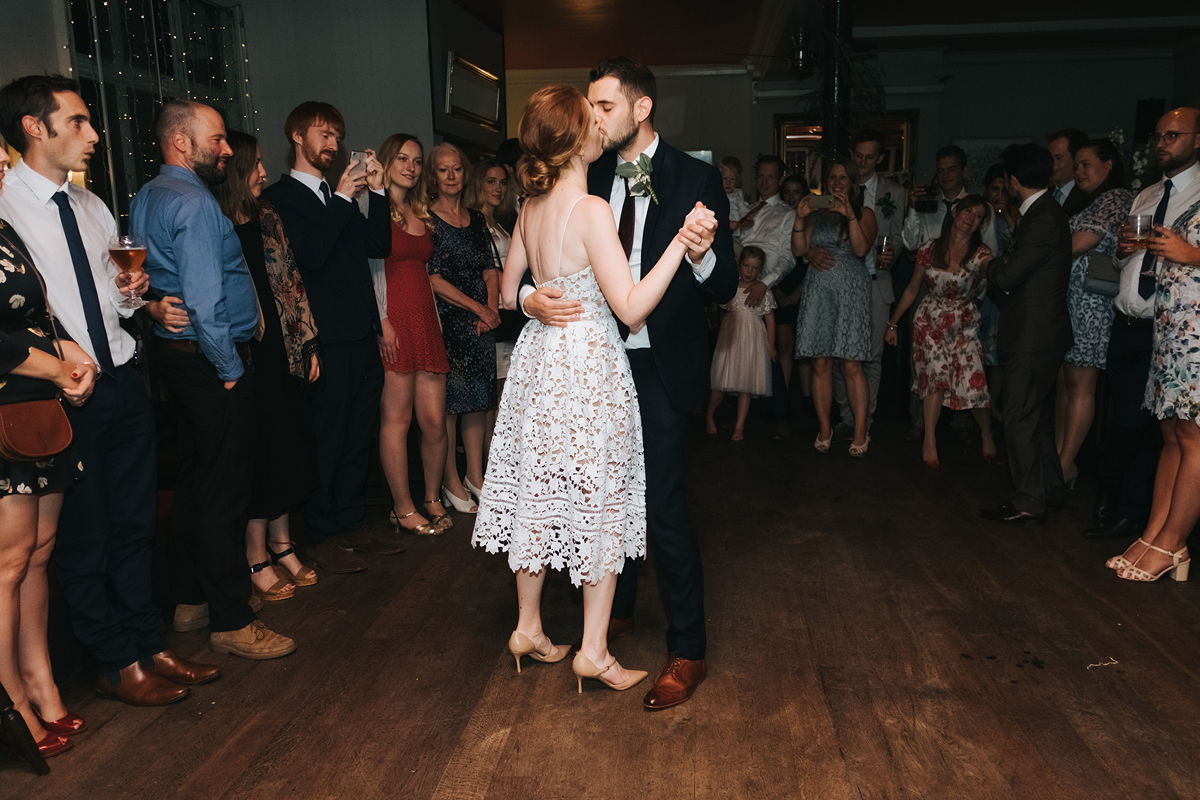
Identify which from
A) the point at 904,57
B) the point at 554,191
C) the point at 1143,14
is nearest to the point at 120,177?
the point at 554,191

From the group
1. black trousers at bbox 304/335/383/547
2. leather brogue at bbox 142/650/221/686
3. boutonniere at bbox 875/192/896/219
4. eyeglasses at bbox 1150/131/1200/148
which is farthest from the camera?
boutonniere at bbox 875/192/896/219

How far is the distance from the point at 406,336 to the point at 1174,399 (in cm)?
281

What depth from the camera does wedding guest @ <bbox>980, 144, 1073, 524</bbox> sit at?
3.60 m

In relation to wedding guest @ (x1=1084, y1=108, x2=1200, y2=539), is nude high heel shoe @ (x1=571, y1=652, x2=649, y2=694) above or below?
below

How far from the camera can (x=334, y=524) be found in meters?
3.51

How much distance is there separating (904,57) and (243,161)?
8950 mm

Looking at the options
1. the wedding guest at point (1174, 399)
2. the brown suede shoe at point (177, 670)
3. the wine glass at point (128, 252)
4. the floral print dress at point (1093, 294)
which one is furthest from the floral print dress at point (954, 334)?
the wine glass at point (128, 252)

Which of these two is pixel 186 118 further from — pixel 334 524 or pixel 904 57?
pixel 904 57

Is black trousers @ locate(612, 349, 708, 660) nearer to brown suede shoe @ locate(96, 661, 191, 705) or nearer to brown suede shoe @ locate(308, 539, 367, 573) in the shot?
brown suede shoe @ locate(96, 661, 191, 705)

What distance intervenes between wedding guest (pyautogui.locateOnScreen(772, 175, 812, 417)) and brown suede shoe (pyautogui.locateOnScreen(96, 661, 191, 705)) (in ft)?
14.1

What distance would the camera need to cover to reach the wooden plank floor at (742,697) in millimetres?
2016

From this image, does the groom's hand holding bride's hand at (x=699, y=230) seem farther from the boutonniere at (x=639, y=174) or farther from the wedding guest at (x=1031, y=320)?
the wedding guest at (x=1031, y=320)

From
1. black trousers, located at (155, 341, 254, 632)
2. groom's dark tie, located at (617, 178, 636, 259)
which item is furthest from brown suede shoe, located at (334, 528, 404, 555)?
groom's dark tie, located at (617, 178, 636, 259)

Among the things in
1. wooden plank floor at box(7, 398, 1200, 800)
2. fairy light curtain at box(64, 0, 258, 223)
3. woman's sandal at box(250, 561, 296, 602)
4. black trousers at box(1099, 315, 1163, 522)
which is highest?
fairy light curtain at box(64, 0, 258, 223)
